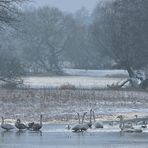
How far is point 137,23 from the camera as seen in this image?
6975cm

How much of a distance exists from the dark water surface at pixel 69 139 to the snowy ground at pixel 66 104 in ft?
19.6

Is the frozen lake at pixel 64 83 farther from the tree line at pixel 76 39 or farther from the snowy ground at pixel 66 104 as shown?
the snowy ground at pixel 66 104

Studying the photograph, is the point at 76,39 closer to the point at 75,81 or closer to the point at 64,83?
the point at 75,81

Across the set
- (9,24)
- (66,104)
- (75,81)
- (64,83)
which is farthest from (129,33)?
(9,24)

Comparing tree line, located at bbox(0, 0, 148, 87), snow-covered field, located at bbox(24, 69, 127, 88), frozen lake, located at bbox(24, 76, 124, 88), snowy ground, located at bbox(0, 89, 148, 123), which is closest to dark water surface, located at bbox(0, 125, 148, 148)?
snowy ground, located at bbox(0, 89, 148, 123)

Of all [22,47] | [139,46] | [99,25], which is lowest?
[139,46]

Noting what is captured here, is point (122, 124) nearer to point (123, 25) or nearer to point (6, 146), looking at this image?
point (6, 146)

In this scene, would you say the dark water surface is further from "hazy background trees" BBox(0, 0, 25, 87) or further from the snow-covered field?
the snow-covered field

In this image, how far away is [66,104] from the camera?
48.7 meters

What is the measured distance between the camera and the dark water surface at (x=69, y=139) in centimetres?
2841

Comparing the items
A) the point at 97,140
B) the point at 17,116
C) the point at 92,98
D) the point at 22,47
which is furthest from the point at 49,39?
the point at 97,140

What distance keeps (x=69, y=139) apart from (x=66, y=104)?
1777cm

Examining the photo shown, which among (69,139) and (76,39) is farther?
(76,39)

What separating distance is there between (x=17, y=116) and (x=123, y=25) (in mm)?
31032
